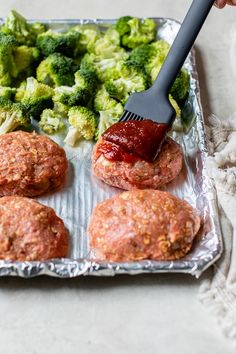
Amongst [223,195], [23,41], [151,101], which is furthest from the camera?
[23,41]

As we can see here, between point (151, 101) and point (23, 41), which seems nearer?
point (151, 101)

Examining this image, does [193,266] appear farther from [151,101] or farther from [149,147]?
[151,101]

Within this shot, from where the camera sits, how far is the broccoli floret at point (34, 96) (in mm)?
3441

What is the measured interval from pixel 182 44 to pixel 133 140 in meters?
0.63

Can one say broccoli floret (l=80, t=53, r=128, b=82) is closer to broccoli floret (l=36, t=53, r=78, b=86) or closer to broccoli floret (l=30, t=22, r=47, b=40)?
broccoli floret (l=36, t=53, r=78, b=86)

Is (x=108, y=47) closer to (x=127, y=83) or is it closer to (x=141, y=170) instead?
(x=127, y=83)

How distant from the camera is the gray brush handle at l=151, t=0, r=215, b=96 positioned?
10.4 feet

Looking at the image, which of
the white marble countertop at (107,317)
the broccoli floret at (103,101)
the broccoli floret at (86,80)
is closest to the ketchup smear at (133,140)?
the broccoli floret at (103,101)

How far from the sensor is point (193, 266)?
8.52 ft

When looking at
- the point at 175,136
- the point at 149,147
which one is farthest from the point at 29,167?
the point at 175,136

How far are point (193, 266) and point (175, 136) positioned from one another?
1108 millimetres

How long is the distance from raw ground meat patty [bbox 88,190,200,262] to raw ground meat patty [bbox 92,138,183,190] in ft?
0.71

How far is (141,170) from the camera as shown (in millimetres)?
3045

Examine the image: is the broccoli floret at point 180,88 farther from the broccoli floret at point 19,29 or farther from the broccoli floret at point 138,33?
the broccoli floret at point 19,29
